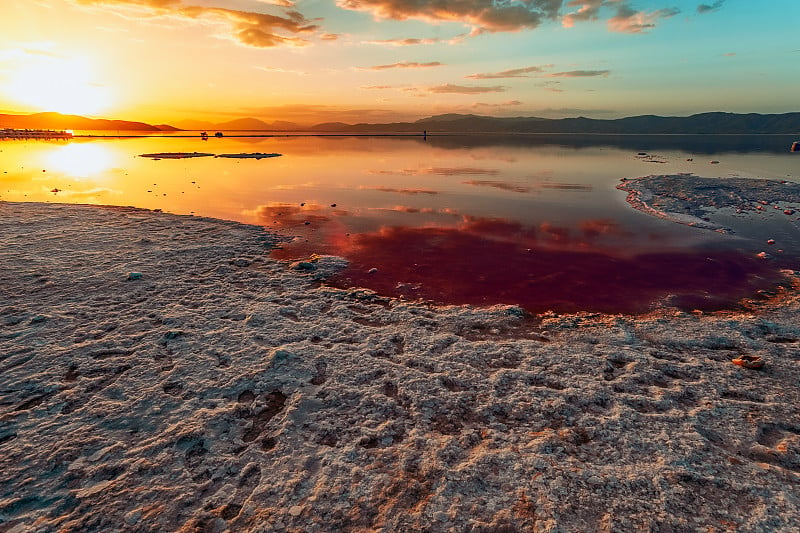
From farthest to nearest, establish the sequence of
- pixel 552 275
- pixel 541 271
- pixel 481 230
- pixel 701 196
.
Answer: pixel 701 196
pixel 481 230
pixel 541 271
pixel 552 275

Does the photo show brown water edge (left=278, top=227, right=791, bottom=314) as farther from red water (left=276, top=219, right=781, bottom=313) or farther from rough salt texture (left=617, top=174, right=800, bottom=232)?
rough salt texture (left=617, top=174, right=800, bottom=232)

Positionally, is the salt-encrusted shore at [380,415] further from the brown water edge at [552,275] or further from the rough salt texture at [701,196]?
the rough salt texture at [701,196]

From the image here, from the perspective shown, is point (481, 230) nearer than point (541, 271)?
No

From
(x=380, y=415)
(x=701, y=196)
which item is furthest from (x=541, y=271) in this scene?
(x=701, y=196)

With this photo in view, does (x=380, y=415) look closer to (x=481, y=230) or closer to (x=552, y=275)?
(x=552, y=275)

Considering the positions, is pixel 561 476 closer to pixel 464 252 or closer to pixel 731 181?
pixel 464 252

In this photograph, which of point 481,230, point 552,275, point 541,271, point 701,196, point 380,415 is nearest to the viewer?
point 380,415

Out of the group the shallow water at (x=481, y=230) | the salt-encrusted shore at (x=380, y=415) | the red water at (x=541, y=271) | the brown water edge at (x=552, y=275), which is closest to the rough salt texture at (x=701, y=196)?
the shallow water at (x=481, y=230)
